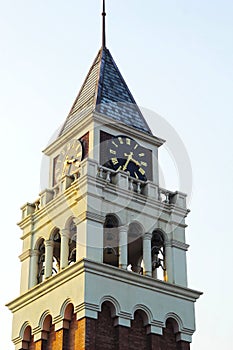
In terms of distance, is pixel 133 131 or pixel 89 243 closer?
pixel 89 243

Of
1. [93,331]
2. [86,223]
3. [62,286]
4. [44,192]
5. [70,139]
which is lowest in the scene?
[93,331]

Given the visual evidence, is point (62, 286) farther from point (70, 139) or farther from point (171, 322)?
point (70, 139)

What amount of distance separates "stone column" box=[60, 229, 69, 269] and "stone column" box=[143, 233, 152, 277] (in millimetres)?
3921

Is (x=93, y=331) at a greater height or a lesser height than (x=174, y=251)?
lesser

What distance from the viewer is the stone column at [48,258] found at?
4371 centimetres

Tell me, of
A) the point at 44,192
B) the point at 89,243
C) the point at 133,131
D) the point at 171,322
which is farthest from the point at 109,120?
the point at 171,322

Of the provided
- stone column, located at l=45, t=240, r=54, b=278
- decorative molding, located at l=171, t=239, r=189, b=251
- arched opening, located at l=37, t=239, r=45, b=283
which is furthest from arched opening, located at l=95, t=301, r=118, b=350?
decorative molding, located at l=171, t=239, r=189, b=251

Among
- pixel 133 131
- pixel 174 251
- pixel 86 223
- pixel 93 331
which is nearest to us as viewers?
pixel 93 331

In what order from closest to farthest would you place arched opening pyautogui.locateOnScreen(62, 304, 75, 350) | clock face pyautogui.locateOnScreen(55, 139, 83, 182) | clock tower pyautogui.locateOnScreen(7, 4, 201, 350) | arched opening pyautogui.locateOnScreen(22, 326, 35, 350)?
arched opening pyautogui.locateOnScreen(62, 304, 75, 350) → clock tower pyautogui.locateOnScreen(7, 4, 201, 350) → arched opening pyautogui.locateOnScreen(22, 326, 35, 350) → clock face pyautogui.locateOnScreen(55, 139, 83, 182)

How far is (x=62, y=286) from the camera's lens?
1640 inches

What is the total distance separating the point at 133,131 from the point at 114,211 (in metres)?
6.22

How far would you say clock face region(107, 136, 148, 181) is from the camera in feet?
151

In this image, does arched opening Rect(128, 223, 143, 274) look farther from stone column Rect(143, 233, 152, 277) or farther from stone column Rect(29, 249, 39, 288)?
stone column Rect(29, 249, 39, 288)

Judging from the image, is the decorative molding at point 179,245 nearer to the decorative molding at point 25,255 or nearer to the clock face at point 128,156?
the clock face at point 128,156
